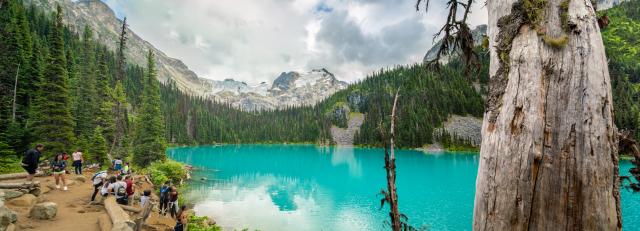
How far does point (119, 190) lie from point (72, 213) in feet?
7.84

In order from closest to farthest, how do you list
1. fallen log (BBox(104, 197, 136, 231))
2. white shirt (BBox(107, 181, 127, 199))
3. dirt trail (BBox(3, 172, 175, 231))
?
fallen log (BBox(104, 197, 136, 231))
dirt trail (BBox(3, 172, 175, 231))
white shirt (BBox(107, 181, 127, 199))

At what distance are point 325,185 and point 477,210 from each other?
132ft

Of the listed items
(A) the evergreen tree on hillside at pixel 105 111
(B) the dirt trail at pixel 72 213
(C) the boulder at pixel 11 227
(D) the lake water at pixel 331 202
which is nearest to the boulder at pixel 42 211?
(B) the dirt trail at pixel 72 213

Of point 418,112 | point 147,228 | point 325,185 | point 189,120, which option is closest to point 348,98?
point 418,112

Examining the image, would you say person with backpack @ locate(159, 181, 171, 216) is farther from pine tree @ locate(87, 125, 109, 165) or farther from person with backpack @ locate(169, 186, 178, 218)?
pine tree @ locate(87, 125, 109, 165)

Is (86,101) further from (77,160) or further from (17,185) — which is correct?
(17,185)

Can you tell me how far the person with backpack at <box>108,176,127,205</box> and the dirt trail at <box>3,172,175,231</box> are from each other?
2.92ft

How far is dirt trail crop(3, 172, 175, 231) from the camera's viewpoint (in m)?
10.4

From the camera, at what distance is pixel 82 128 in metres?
36.2

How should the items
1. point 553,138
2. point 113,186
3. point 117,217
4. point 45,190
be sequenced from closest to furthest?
point 553,138 < point 117,217 < point 113,186 < point 45,190

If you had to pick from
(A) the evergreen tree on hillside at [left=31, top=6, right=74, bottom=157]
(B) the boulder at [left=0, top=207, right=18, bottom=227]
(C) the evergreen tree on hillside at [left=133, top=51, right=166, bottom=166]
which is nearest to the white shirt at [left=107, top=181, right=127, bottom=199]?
(B) the boulder at [left=0, top=207, right=18, bottom=227]

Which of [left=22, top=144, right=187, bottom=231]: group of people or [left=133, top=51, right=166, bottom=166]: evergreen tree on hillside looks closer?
[left=22, top=144, right=187, bottom=231]: group of people

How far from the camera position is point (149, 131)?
38812mm

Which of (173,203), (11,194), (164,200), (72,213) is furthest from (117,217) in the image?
(164,200)
